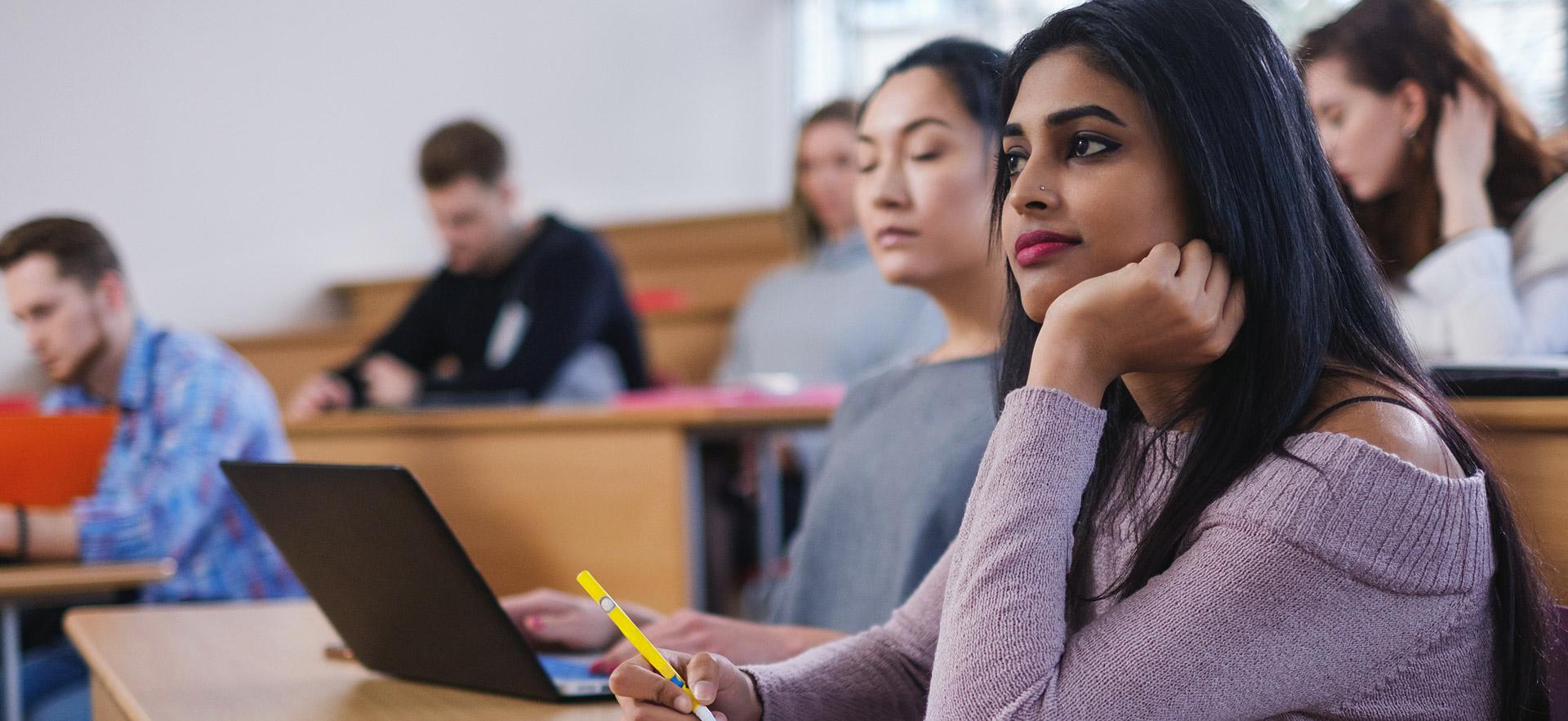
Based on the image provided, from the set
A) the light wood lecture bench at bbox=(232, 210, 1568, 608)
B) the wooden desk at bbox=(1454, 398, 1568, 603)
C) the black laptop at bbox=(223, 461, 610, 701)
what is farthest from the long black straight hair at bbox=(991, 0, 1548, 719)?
the light wood lecture bench at bbox=(232, 210, 1568, 608)

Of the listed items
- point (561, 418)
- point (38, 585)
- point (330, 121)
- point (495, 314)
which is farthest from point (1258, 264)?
point (330, 121)

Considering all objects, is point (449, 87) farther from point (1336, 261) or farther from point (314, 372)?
point (1336, 261)

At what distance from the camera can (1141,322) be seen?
75 cm

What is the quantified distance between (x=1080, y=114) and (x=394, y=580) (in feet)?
1.88

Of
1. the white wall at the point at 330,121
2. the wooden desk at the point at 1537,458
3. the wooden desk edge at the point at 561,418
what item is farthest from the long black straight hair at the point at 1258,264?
the white wall at the point at 330,121

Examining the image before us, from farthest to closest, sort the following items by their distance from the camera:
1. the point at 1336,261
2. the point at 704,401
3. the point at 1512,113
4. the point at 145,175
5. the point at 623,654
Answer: the point at 145,175 → the point at 704,401 → the point at 1512,113 → the point at 623,654 → the point at 1336,261

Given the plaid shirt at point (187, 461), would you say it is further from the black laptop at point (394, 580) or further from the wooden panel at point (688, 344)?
the wooden panel at point (688, 344)

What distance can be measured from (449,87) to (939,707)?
13.4ft

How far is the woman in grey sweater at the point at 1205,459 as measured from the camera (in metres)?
0.69

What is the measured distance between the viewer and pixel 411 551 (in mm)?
928

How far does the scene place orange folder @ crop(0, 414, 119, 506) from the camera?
1.84 m

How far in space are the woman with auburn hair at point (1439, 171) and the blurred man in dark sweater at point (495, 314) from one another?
A: 173cm

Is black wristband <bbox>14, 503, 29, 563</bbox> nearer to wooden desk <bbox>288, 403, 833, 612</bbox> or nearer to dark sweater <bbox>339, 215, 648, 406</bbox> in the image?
wooden desk <bbox>288, 403, 833, 612</bbox>

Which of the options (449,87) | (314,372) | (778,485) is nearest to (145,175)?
(314,372)
